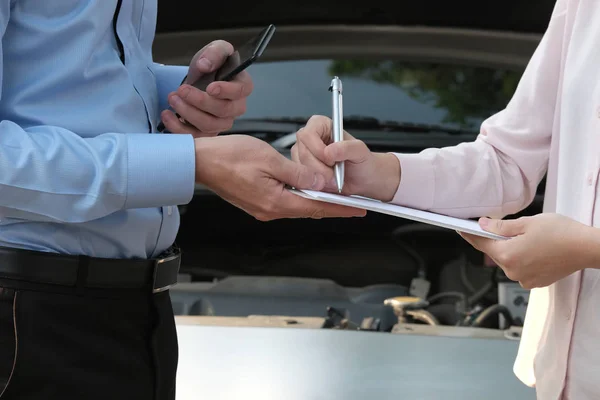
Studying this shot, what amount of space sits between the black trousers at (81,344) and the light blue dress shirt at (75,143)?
2.5 inches

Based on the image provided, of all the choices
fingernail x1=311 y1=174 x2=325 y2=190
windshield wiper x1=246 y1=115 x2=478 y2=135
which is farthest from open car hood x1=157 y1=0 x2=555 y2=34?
fingernail x1=311 y1=174 x2=325 y2=190

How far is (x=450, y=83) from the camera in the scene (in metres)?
2.10

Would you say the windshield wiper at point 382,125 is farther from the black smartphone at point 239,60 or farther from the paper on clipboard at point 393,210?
the paper on clipboard at point 393,210

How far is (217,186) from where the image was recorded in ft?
2.99

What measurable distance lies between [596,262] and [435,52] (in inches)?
51.1

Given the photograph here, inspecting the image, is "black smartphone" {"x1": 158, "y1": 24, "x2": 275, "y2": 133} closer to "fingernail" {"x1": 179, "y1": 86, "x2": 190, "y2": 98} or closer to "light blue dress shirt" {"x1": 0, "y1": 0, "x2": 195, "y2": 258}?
"fingernail" {"x1": 179, "y1": 86, "x2": 190, "y2": 98}

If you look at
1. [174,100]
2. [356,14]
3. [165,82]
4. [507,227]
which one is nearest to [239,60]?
[174,100]

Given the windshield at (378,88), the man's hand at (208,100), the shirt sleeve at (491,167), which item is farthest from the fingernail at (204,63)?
the windshield at (378,88)

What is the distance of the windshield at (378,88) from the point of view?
208 cm

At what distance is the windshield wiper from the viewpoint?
6.90 ft

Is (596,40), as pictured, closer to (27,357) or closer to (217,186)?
(217,186)

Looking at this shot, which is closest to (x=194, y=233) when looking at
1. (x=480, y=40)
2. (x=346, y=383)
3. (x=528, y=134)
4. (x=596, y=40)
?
(x=346, y=383)

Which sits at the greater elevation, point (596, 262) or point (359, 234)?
point (596, 262)

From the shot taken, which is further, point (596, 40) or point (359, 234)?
point (359, 234)
